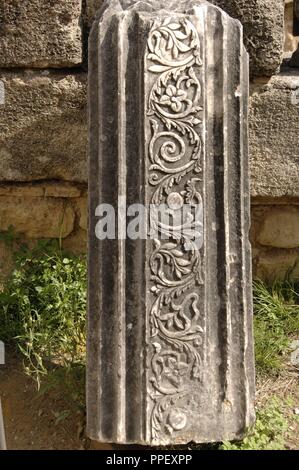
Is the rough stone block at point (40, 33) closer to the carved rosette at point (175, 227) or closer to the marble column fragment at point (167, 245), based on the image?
the marble column fragment at point (167, 245)

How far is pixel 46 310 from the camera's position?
2.85 metres

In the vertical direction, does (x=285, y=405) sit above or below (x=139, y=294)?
below

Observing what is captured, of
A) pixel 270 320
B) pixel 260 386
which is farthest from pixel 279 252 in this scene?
pixel 260 386

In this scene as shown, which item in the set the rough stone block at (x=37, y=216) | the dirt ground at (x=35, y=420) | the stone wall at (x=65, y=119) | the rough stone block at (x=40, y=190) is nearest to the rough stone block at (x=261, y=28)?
the stone wall at (x=65, y=119)

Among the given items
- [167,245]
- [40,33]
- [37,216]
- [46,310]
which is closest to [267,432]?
[167,245]

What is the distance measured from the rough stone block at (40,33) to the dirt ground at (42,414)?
1.44 m

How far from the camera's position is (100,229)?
2.24m

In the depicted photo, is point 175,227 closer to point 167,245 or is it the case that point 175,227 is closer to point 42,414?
point 167,245

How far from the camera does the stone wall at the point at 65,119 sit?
9.73 ft

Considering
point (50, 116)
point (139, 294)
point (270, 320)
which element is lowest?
point (270, 320)

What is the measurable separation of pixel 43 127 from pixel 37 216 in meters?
0.47

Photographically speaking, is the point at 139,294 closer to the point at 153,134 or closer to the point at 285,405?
the point at 153,134

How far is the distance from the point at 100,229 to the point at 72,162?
0.97m

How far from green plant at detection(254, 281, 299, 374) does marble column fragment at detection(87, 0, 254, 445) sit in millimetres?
556
